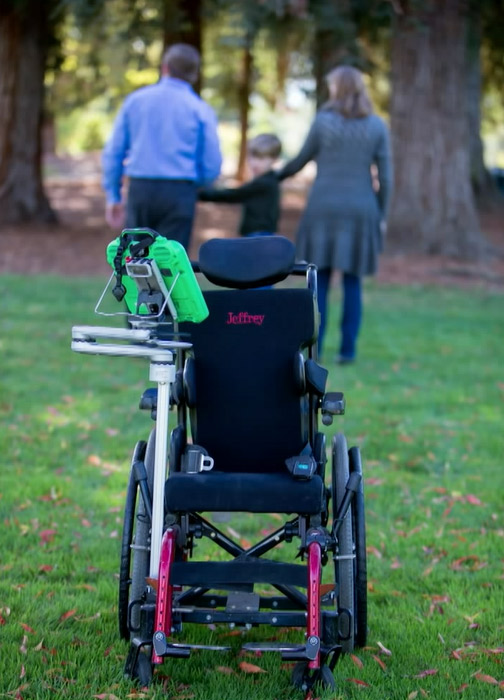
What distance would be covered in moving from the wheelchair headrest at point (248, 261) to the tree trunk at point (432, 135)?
12.7 m

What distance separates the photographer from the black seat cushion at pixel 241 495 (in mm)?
3555

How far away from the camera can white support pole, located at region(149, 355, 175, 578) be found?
3.52 meters

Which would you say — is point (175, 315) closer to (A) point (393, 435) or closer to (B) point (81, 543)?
(B) point (81, 543)

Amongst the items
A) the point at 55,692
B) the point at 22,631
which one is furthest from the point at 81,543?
the point at 55,692

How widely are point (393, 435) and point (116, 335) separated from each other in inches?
157

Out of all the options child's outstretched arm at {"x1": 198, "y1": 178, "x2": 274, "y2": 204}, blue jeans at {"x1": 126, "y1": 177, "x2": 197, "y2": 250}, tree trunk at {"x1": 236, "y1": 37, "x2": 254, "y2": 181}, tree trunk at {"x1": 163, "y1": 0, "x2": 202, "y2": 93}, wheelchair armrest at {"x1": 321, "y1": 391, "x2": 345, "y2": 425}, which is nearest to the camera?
wheelchair armrest at {"x1": 321, "y1": 391, "x2": 345, "y2": 425}

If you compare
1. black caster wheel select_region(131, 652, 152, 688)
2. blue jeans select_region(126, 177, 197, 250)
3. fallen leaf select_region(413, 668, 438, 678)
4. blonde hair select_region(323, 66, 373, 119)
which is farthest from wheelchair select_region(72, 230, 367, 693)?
blonde hair select_region(323, 66, 373, 119)

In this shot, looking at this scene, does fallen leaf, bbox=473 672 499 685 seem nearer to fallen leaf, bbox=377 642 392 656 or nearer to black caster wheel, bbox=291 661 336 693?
fallen leaf, bbox=377 642 392 656

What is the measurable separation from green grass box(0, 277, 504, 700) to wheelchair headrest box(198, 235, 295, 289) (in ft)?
4.24

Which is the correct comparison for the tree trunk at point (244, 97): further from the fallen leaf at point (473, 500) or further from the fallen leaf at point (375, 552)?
the fallen leaf at point (375, 552)

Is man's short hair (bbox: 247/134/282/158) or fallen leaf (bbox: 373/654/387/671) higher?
man's short hair (bbox: 247/134/282/158)

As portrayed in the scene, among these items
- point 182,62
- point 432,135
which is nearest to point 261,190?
point 182,62

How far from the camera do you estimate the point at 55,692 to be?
3479mm

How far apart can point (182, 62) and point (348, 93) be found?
1.24 meters
